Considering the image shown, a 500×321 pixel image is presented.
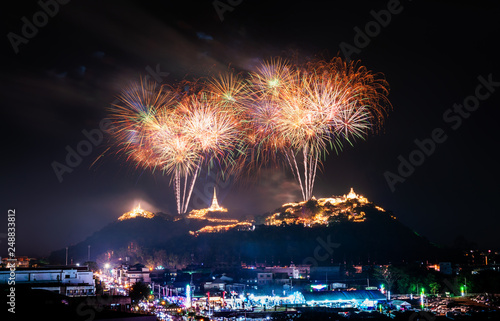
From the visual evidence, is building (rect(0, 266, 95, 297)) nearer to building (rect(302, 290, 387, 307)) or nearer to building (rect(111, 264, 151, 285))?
building (rect(302, 290, 387, 307))

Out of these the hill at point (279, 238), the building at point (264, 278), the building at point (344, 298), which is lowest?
the building at point (344, 298)

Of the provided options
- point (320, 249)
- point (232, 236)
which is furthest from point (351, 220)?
point (232, 236)

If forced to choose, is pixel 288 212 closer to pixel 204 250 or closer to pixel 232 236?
pixel 232 236

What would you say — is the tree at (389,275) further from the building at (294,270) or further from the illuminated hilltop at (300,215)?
the illuminated hilltop at (300,215)

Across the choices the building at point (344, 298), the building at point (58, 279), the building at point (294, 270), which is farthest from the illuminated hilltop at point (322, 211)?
the building at point (58, 279)

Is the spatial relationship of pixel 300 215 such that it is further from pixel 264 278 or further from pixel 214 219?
pixel 264 278

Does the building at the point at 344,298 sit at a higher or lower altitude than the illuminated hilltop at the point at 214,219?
lower

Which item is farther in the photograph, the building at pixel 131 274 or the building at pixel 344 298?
the building at pixel 131 274

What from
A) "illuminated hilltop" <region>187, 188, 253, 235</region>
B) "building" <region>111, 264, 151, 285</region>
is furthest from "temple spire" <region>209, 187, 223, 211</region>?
"building" <region>111, 264, 151, 285</region>
